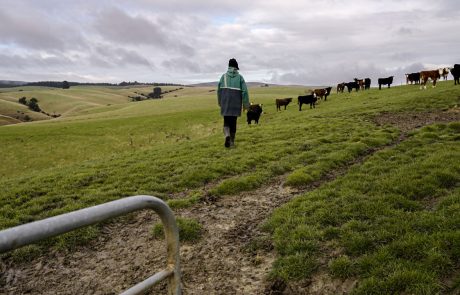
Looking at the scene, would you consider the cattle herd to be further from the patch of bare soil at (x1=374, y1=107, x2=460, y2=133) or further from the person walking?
the person walking

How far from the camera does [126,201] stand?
3.03 metres

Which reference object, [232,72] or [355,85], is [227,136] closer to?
[232,72]

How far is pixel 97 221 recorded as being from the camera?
275 cm

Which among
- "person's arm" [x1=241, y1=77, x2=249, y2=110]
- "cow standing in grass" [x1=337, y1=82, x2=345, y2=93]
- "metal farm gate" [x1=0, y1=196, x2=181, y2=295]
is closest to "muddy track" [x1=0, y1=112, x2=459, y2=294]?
"metal farm gate" [x1=0, y1=196, x2=181, y2=295]

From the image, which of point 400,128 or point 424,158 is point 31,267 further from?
point 400,128

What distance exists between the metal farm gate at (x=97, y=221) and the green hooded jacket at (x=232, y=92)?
1178 cm

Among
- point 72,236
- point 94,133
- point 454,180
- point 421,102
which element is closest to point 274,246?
point 72,236

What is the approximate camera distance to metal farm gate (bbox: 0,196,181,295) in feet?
7.43

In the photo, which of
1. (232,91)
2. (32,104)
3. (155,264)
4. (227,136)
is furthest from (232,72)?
(32,104)

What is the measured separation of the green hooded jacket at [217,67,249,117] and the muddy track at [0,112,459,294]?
674cm

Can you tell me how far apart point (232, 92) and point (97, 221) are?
12.7 m

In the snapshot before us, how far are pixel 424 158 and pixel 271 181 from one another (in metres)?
5.10

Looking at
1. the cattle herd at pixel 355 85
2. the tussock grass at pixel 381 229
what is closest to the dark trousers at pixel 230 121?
the tussock grass at pixel 381 229

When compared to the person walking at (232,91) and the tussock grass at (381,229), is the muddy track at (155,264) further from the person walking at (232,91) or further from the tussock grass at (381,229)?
the person walking at (232,91)
